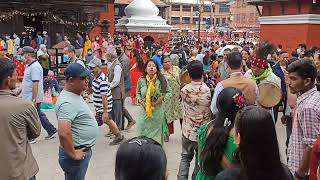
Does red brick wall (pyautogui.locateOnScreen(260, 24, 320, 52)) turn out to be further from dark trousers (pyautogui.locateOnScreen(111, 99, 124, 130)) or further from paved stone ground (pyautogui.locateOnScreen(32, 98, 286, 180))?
dark trousers (pyautogui.locateOnScreen(111, 99, 124, 130))

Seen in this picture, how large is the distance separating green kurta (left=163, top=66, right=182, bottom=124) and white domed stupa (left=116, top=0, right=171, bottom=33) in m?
22.7

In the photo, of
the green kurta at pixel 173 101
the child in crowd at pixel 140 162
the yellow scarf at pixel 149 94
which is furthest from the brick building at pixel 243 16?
the child in crowd at pixel 140 162

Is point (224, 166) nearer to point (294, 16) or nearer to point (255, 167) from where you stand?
point (255, 167)

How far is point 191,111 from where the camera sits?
4.98 metres

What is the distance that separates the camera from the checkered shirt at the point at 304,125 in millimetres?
3357

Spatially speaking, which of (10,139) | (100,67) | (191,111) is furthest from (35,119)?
(100,67)

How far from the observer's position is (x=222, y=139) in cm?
293

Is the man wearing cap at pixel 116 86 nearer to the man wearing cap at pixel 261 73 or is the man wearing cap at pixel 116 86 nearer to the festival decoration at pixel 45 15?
the man wearing cap at pixel 261 73

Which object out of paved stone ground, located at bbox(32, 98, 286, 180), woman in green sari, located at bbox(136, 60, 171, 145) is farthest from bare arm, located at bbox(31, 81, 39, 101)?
woman in green sari, located at bbox(136, 60, 171, 145)

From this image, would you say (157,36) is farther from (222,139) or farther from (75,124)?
(222,139)

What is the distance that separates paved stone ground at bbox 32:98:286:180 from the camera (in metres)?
6.01

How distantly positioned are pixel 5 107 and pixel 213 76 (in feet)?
22.0

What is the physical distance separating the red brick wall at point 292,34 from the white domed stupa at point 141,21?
8588mm

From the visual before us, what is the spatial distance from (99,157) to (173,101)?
1648 mm
